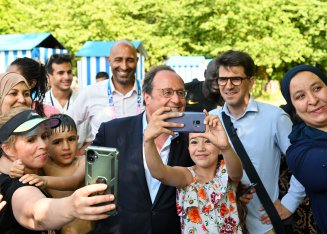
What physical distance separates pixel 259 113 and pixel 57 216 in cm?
214

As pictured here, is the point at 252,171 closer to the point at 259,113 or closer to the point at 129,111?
the point at 259,113

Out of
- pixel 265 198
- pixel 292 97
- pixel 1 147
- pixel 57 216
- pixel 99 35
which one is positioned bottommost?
pixel 265 198

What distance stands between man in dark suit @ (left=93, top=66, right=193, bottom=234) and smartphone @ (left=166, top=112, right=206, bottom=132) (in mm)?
440

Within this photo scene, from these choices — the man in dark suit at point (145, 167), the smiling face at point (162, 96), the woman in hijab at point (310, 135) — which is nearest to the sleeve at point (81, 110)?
the man in dark suit at point (145, 167)

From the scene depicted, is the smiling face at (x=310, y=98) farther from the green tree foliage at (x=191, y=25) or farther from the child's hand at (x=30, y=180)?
the green tree foliage at (x=191, y=25)

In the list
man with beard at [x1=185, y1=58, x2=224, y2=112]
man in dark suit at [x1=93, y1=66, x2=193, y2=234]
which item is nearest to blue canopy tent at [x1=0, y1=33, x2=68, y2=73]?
man with beard at [x1=185, y1=58, x2=224, y2=112]

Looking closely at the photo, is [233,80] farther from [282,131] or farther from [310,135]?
[310,135]

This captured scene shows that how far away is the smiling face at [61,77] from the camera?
22.2ft

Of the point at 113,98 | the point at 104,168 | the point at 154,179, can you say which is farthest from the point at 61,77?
the point at 104,168

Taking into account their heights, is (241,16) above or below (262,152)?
above

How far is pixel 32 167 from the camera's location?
2.74 metres

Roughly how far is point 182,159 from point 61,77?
3783 mm

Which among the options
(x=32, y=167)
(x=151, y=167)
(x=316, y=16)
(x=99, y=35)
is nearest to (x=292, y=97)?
(x=151, y=167)

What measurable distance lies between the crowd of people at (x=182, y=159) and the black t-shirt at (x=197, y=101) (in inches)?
25.1
